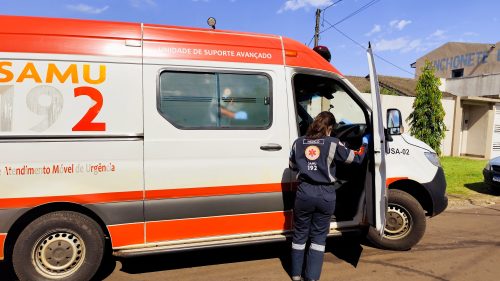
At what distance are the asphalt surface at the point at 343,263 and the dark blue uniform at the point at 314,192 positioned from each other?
0.39 meters

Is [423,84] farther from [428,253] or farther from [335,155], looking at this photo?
[335,155]

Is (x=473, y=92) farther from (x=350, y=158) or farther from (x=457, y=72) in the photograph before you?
(x=350, y=158)

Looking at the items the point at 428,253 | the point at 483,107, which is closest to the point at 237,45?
the point at 428,253

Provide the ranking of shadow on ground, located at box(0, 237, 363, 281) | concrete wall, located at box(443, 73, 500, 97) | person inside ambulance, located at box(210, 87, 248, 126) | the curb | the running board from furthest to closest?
concrete wall, located at box(443, 73, 500, 97) → the curb → shadow on ground, located at box(0, 237, 363, 281) → person inside ambulance, located at box(210, 87, 248, 126) → the running board

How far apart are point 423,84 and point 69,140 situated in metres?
13.5

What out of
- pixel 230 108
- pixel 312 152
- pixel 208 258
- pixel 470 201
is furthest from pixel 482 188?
pixel 230 108

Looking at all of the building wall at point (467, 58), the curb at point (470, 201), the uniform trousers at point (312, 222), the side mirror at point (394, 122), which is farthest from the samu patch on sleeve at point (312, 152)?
the building wall at point (467, 58)

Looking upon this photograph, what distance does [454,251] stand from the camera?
4.73 metres

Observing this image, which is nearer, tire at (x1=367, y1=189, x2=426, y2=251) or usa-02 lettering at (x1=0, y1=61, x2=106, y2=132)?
usa-02 lettering at (x1=0, y1=61, x2=106, y2=132)

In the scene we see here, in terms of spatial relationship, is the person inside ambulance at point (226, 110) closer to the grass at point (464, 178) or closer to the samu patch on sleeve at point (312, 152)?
the samu patch on sleeve at point (312, 152)

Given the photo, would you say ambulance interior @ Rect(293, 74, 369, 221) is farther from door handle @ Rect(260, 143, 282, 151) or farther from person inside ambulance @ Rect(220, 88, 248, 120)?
A: person inside ambulance @ Rect(220, 88, 248, 120)

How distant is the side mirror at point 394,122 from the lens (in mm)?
4133

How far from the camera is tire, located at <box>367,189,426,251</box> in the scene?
4.53m

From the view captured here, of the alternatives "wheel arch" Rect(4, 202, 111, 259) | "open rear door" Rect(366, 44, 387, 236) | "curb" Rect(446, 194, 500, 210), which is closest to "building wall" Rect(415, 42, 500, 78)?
"curb" Rect(446, 194, 500, 210)
